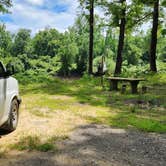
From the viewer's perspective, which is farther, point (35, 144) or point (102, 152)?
point (35, 144)

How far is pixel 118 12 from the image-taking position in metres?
25.2

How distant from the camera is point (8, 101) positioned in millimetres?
7926

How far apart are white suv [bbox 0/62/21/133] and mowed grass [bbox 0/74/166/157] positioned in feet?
0.84

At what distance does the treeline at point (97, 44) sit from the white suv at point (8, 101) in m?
12.4

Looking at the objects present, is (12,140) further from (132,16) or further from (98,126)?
(132,16)

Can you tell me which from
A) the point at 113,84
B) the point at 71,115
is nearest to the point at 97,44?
the point at 113,84

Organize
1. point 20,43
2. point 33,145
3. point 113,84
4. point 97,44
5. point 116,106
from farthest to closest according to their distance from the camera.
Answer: point 20,43, point 97,44, point 113,84, point 116,106, point 33,145

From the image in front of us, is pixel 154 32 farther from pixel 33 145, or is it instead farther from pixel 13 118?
pixel 33 145

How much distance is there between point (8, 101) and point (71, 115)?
131 inches

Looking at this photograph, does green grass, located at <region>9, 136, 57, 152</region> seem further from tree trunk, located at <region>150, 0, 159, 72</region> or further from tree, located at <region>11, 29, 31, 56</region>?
tree, located at <region>11, 29, 31, 56</region>

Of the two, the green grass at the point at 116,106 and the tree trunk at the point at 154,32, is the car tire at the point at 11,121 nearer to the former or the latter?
the green grass at the point at 116,106

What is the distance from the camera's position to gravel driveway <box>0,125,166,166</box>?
6.27 meters

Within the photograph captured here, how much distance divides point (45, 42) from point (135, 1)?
69211mm

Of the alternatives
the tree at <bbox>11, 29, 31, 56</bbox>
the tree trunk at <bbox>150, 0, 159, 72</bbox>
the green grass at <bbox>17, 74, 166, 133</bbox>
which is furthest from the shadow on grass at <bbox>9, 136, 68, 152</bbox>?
the tree at <bbox>11, 29, 31, 56</bbox>
